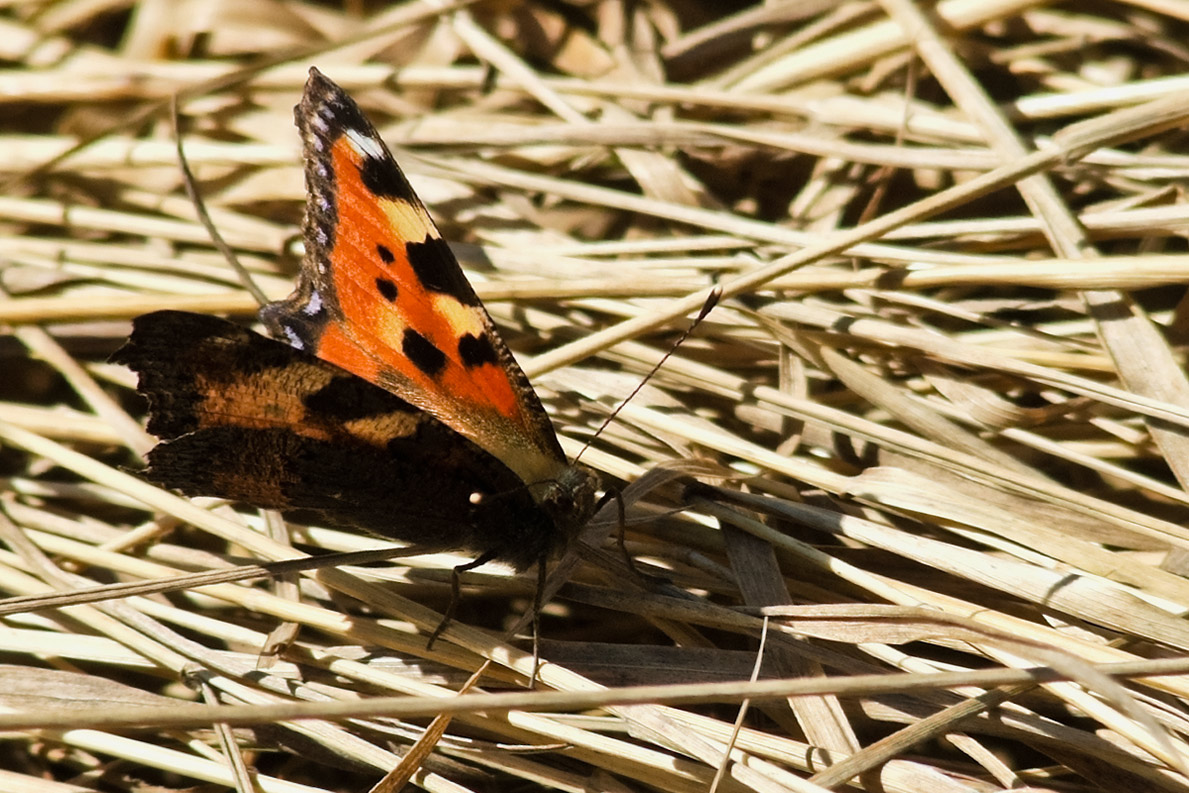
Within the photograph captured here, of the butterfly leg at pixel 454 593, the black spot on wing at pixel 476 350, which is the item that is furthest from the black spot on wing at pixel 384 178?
the butterfly leg at pixel 454 593

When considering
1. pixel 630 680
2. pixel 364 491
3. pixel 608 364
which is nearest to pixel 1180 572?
pixel 630 680

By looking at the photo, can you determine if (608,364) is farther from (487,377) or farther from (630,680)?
(630,680)

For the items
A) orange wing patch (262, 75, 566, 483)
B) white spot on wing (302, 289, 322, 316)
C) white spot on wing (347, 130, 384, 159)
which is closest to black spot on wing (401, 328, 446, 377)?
orange wing patch (262, 75, 566, 483)

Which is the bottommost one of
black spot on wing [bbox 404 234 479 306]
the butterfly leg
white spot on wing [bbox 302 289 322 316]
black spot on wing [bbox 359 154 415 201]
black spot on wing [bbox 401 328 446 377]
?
the butterfly leg

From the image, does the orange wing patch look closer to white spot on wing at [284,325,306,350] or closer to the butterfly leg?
white spot on wing at [284,325,306,350]

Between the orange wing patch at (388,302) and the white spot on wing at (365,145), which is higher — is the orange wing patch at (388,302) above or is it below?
below

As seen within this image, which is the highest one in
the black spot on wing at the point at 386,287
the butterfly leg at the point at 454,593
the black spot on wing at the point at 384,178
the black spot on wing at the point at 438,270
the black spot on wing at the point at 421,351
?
the black spot on wing at the point at 384,178

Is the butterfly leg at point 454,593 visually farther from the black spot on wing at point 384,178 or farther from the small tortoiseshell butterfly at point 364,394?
the black spot on wing at point 384,178

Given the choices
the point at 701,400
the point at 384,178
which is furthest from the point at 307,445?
the point at 701,400

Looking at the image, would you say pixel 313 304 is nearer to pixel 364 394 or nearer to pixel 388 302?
pixel 388 302
